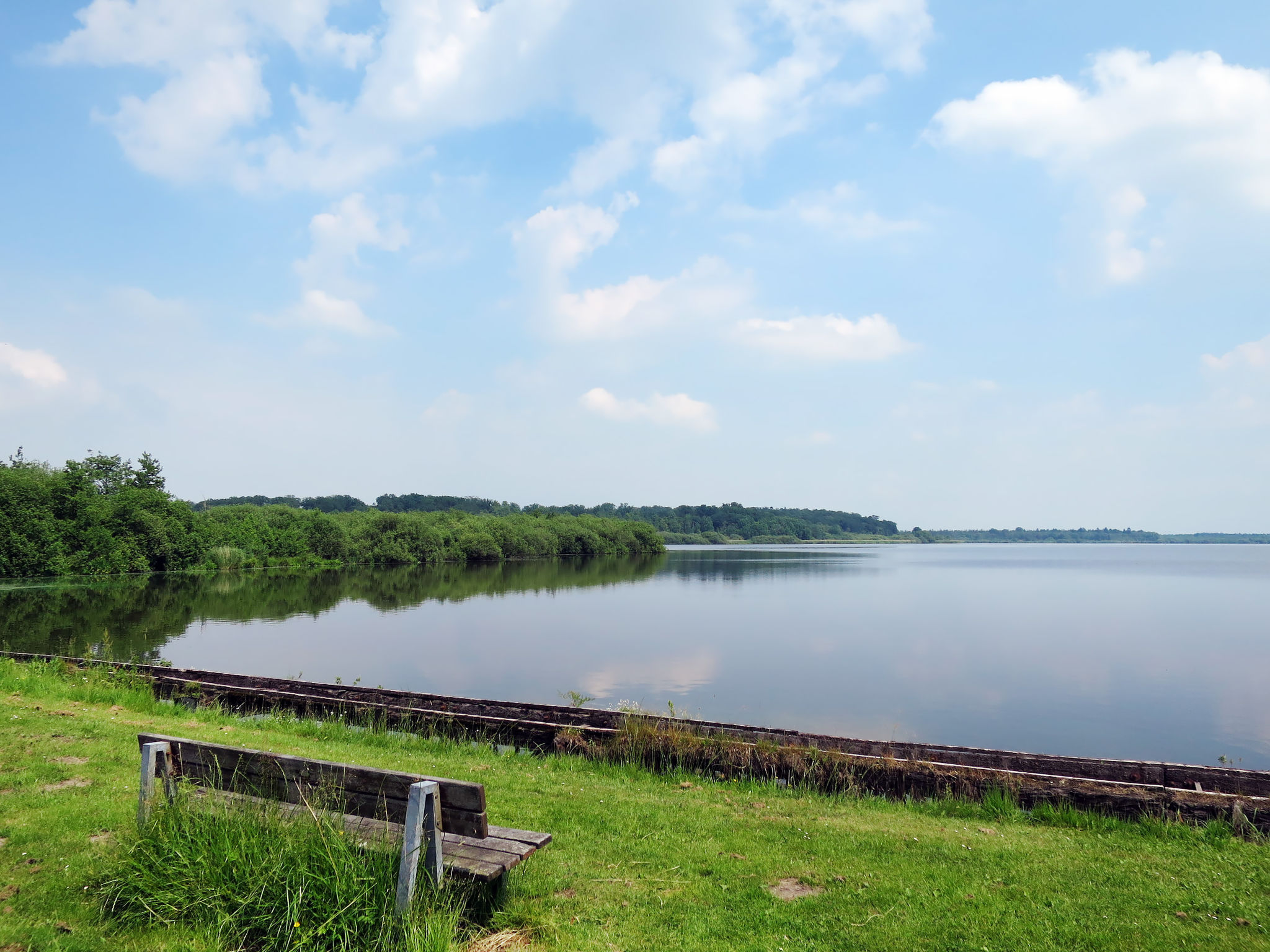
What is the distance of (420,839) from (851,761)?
256 inches

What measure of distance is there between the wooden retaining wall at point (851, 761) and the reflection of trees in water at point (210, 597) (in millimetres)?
10229

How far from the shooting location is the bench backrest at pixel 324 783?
3908 millimetres

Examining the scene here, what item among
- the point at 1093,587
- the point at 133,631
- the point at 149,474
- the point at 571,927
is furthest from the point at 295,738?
the point at 149,474

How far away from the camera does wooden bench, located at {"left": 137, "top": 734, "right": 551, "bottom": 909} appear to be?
3891 mm

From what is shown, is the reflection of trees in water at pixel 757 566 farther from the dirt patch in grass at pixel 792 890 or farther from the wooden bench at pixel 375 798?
the wooden bench at pixel 375 798

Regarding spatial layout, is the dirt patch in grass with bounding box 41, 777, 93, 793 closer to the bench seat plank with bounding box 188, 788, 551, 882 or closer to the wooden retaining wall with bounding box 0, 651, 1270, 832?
the bench seat plank with bounding box 188, 788, 551, 882

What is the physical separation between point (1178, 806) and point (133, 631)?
33076 mm

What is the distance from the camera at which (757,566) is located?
259 feet

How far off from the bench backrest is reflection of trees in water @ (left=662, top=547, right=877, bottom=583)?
54.1 meters

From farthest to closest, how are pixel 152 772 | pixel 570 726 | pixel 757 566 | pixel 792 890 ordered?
pixel 757 566
pixel 570 726
pixel 792 890
pixel 152 772

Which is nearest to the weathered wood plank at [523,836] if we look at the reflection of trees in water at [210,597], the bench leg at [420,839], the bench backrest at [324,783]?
the bench backrest at [324,783]

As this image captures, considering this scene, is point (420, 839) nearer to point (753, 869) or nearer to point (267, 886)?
point (267, 886)

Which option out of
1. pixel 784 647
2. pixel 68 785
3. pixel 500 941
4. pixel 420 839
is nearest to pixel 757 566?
pixel 784 647

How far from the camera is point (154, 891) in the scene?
4340 mm
